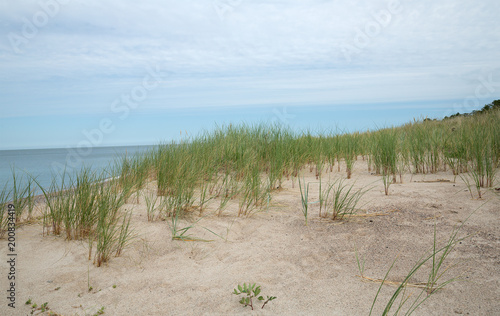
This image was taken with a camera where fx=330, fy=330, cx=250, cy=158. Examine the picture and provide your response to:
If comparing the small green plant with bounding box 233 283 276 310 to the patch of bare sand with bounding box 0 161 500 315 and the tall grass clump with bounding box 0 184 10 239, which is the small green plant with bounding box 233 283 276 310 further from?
the tall grass clump with bounding box 0 184 10 239

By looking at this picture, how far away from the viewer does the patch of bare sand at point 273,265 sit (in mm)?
1947

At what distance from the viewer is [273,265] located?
240 centimetres

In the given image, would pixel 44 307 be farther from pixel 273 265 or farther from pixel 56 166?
pixel 56 166

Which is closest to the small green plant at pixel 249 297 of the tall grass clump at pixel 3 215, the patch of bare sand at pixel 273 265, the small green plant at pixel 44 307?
the patch of bare sand at pixel 273 265

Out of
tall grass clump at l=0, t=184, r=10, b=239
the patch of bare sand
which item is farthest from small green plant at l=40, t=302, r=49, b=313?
tall grass clump at l=0, t=184, r=10, b=239

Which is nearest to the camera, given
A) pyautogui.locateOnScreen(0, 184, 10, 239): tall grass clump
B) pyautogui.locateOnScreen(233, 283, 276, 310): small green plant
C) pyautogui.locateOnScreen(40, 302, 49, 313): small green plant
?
pyautogui.locateOnScreen(233, 283, 276, 310): small green plant

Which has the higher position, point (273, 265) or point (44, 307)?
point (273, 265)

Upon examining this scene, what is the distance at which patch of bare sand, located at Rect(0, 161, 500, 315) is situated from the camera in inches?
76.7

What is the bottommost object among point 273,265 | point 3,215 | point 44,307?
point 44,307

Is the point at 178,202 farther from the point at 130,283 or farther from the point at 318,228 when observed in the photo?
the point at 318,228

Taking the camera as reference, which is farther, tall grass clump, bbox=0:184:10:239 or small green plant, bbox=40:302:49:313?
tall grass clump, bbox=0:184:10:239

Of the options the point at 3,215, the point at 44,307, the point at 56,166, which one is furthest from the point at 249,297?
the point at 56,166

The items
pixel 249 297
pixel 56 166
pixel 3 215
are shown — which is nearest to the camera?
pixel 249 297

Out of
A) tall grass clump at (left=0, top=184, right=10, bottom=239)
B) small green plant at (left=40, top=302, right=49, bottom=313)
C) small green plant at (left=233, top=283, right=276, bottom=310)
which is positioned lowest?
small green plant at (left=40, top=302, right=49, bottom=313)
